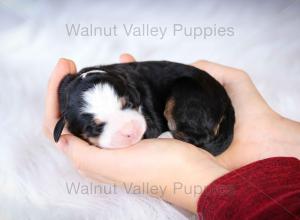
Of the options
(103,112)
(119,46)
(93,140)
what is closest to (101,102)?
(103,112)

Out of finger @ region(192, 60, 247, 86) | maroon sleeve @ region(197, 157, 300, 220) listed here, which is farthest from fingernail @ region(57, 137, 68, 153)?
finger @ region(192, 60, 247, 86)

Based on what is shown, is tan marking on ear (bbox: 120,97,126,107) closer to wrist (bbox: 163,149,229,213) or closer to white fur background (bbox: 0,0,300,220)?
wrist (bbox: 163,149,229,213)

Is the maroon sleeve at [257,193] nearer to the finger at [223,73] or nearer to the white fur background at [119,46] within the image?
the finger at [223,73]

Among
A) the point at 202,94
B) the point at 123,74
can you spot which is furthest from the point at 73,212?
the point at 202,94

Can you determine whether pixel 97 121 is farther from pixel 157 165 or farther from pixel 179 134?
pixel 179 134

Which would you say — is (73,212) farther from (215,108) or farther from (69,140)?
(215,108)

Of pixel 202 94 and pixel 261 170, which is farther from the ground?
pixel 202 94

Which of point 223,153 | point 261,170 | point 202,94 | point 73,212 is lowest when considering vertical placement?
point 73,212

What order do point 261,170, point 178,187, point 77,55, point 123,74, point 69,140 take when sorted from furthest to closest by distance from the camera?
point 77,55
point 123,74
point 69,140
point 178,187
point 261,170
